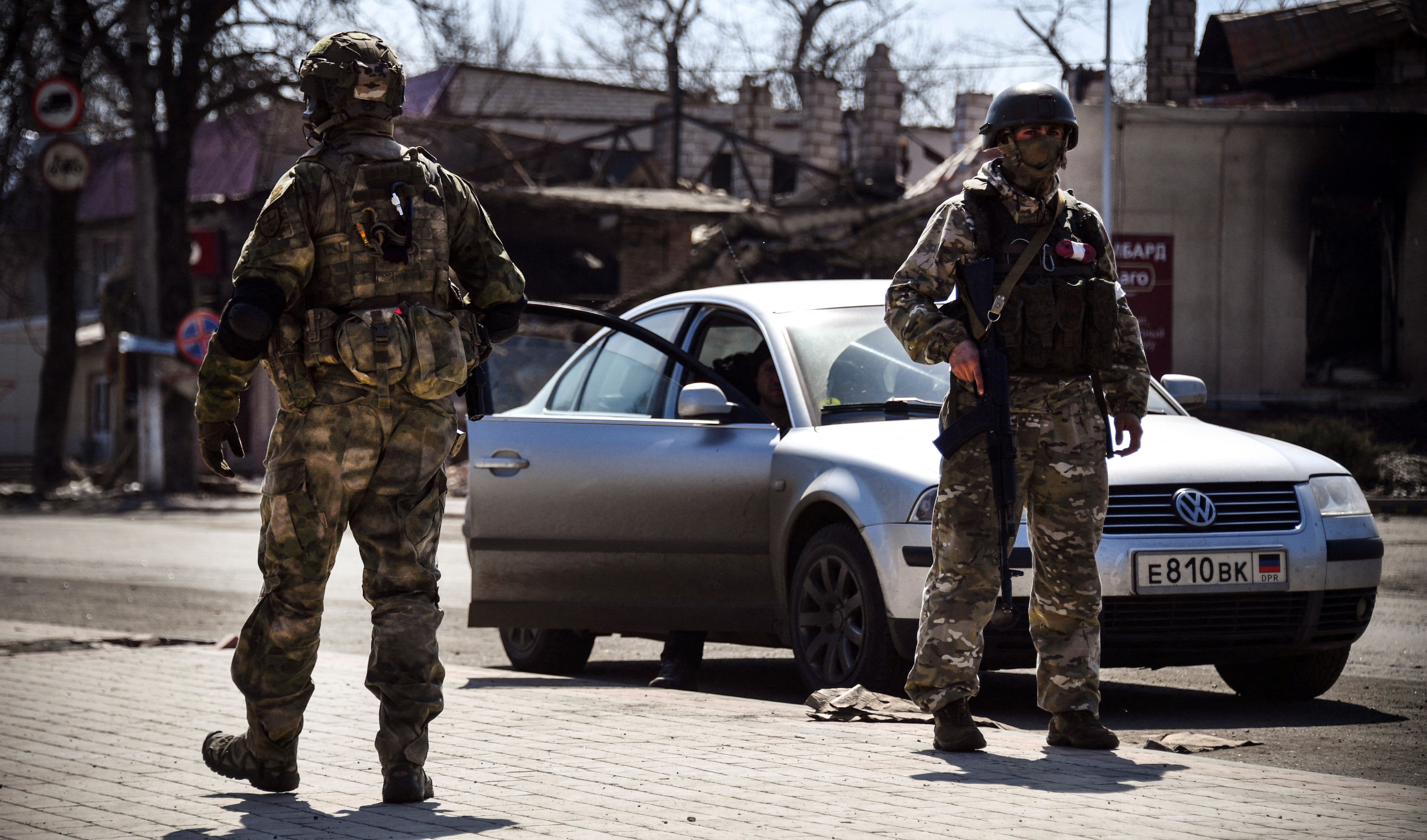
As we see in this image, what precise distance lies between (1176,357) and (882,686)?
1878 cm

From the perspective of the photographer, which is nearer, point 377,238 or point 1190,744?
point 377,238

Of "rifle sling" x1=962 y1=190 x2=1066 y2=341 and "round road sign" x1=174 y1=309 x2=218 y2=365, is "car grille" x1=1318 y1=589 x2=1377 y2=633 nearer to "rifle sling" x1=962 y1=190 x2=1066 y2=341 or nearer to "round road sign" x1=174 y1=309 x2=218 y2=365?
"rifle sling" x1=962 y1=190 x2=1066 y2=341

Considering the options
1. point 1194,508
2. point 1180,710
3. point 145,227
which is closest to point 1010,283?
point 1194,508

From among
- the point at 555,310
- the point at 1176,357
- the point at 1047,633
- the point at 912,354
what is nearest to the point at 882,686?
the point at 1047,633

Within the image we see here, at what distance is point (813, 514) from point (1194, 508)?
134 centimetres

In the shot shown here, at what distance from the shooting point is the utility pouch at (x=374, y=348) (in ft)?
13.1

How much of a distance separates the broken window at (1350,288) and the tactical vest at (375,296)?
2128 cm

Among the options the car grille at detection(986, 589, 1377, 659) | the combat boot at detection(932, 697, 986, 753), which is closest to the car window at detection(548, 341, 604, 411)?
the car grille at detection(986, 589, 1377, 659)

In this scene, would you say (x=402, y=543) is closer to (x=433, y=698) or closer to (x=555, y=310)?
(x=433, y=698)

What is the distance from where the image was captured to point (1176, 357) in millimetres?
23422

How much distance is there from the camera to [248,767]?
4.19 meters

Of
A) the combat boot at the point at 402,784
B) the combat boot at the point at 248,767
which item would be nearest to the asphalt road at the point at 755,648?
the combat boot at the point at 248,767

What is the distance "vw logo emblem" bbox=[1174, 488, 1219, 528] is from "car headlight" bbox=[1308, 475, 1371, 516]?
0.46m

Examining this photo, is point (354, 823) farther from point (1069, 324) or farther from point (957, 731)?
point (1069, 324)
